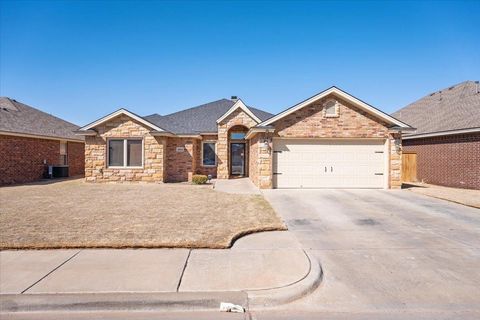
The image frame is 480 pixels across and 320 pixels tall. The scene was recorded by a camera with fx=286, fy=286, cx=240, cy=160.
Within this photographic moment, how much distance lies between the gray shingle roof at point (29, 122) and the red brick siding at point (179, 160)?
26.9 ft

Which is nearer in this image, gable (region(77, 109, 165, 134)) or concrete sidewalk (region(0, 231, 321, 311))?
concrete sidewalk (region(0, 231, 321, 311))

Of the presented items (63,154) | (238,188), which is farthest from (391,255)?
(63,154)

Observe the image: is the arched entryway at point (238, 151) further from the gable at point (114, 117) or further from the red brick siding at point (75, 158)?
the red brick siding at point (75, 158)

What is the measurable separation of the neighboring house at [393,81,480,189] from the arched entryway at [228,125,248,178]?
11045 mm

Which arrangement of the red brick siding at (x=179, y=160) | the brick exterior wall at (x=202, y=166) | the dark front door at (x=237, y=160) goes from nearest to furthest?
the red brick siding at (x=179, y=160) → the brick exterior wall at (x=202, y=166) → the dark front door at (x=237, y=160)

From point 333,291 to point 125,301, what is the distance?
2847mm

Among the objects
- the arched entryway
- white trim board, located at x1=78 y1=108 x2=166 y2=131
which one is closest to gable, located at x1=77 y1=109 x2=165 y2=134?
white trim board, located at x1=78 y1=108 x2=166 y2=131

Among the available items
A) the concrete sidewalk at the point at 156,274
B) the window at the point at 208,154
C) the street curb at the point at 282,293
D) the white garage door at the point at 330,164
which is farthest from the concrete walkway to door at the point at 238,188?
the street curb at the point at 282,293

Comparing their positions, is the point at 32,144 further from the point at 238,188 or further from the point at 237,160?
the point at 238,188

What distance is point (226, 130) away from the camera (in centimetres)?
1989

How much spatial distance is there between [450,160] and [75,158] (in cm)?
2552

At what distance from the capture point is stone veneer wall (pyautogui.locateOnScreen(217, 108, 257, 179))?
19922 millimetres

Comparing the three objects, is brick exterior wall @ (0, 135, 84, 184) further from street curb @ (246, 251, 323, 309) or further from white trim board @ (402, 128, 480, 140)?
white trim board @ (402, 128, 480, 140)

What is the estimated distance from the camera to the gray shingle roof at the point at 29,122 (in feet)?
56.3
